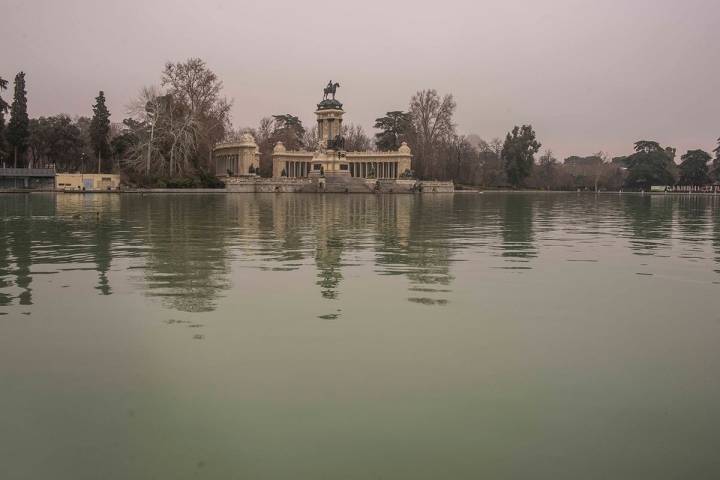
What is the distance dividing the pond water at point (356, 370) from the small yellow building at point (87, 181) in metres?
61.5

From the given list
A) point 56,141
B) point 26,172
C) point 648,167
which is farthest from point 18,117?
point 648,167

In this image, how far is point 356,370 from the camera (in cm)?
619

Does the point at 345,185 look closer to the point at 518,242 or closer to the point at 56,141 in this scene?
the point at 56,141

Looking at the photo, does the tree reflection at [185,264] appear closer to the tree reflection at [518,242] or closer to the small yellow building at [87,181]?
the tree reflection at [518,242]

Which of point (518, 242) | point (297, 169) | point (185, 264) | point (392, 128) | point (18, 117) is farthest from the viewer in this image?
point (392, 128)

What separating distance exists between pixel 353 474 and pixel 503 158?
118288mm

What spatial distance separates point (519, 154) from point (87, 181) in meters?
73.7

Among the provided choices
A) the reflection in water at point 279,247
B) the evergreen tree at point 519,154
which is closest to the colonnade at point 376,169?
the evergreen tree at point 519,154

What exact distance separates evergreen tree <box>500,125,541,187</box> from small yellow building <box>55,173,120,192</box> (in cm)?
7011

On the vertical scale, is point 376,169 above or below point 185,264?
above

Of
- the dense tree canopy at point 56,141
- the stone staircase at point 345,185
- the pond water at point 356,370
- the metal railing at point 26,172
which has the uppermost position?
the dense tree canopy at point 56,141

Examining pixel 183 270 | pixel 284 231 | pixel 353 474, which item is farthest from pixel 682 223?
pixel 353 474

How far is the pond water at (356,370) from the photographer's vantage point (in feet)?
14.4

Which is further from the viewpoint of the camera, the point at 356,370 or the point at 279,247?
the point at 279,247
